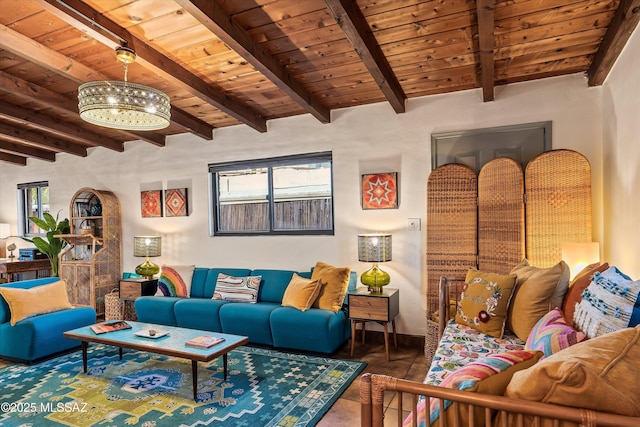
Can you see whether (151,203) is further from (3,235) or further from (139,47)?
(3,235)

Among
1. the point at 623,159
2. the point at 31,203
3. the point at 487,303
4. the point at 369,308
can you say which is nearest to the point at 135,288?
the point at 369,308

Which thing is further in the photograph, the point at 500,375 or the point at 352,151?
the point at 352,151

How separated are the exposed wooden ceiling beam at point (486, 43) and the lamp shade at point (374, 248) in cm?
168

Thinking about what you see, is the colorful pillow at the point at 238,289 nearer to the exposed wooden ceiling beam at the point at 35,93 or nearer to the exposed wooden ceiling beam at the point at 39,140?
the exposed wooden ceiling beam at the point at 35,93

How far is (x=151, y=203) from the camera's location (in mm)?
5609

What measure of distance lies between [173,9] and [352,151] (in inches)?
92.5

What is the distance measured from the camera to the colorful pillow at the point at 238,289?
435 centimetres

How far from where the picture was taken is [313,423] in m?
2.49

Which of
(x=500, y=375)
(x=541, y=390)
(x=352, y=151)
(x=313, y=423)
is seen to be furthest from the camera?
(x=352, y=151)

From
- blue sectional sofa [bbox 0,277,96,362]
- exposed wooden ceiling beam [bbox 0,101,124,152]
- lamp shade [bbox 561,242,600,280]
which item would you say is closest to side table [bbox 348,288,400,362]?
lamp shade [bbox 561,242,600,280]

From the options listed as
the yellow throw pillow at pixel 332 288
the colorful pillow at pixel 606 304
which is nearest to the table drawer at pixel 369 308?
the yellow throw pillow at pixel 332 288

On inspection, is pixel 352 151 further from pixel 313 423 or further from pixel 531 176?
pixel 313 423

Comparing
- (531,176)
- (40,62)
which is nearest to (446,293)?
(531,176)

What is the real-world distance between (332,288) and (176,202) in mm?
2750
